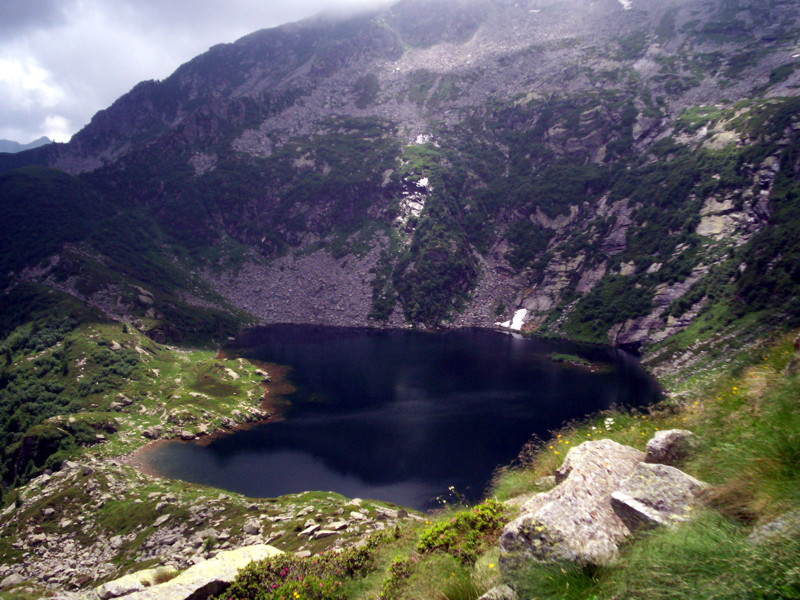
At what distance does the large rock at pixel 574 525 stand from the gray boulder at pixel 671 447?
552mm

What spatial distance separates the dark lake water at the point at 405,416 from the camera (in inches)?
1690

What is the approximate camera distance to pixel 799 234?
71.4 metres

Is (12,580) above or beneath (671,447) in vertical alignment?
beneath

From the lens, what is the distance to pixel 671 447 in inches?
301

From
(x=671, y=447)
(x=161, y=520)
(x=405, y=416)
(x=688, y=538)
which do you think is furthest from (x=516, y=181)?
(x=688, y=538)

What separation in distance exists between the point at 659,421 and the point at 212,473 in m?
45.0

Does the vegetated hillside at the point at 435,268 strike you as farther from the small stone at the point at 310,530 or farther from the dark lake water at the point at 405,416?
the dark lake water at the point at 405,416

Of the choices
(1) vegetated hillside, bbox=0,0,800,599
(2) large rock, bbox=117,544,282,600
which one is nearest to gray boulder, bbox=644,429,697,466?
(1) vegetated hillside, bbox=0,0,800,599

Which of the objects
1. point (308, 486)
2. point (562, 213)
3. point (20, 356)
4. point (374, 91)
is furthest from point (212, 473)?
point (374, 91)

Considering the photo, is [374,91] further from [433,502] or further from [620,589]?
[620,589]

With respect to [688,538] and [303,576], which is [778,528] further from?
[303,576]

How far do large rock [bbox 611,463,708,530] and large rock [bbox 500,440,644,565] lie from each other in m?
0.23

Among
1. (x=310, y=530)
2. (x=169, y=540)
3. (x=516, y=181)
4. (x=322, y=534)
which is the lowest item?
(x=169, y=540)

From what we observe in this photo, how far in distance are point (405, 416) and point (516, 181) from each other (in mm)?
115149
